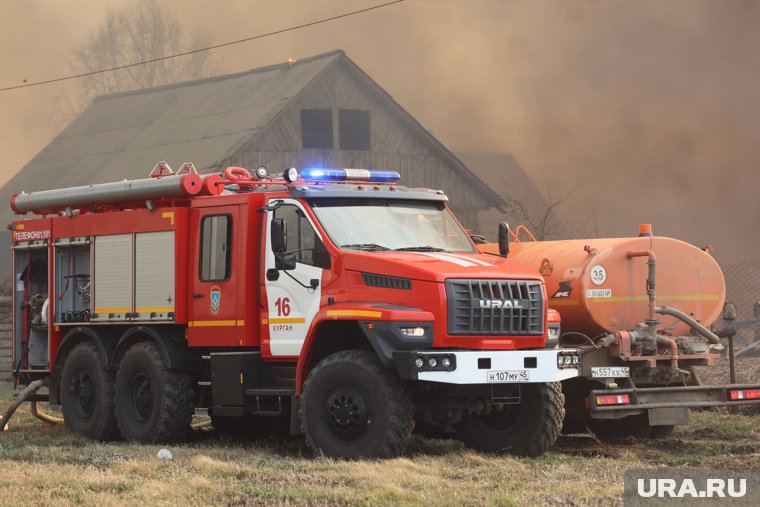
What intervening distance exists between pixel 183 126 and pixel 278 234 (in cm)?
2736

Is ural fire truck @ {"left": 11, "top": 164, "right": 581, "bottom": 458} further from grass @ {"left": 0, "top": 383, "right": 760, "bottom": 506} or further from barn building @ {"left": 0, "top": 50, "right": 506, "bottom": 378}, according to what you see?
barn building @ {"left": 0, "top": 50, "right": 506, "bottom": 378}

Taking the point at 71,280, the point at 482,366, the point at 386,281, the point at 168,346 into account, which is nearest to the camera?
the point at 482,366

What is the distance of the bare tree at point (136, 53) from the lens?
66.1m

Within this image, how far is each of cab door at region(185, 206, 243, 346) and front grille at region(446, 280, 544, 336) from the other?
2673mm

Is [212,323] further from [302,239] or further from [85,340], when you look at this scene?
[85,340]

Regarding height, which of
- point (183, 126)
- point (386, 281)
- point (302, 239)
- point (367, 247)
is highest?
point (183, 126)

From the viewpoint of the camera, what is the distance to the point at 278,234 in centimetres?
1259

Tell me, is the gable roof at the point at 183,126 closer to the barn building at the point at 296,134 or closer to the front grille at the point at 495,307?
the barn building at the point at 296,134

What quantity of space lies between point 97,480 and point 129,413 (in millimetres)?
4445

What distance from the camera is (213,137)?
1433 inches

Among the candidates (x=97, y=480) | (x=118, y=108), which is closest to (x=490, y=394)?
(x=97, y=480)

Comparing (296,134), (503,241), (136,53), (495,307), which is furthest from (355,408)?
(136,53)

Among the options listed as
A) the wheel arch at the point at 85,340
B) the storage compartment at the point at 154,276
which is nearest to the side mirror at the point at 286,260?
the storage compartment at the point at 154,276

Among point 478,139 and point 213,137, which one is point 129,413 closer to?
point 213,137
